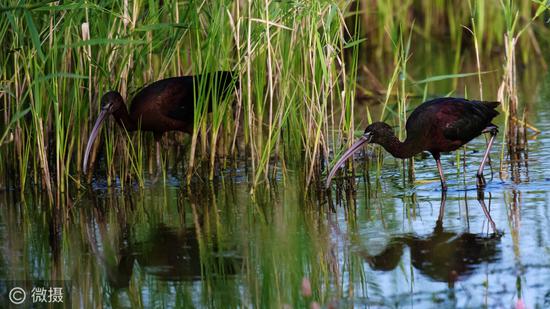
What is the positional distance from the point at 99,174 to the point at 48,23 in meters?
1.48

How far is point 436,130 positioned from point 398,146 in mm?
309

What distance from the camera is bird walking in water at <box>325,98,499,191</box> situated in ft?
24.3

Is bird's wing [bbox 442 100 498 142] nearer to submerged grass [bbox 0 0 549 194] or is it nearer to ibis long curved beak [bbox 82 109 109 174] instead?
submerged grass [bbox 0 0 549 194]

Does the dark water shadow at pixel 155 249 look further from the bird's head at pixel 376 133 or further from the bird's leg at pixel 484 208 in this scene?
the bird's leg at pixel 484 208

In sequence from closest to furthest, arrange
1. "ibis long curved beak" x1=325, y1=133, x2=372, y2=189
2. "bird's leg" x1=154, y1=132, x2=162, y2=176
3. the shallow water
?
the shallow water < "ibis long curved beak" x1=325, y1=133, x2=372, y2=189 < "bird's leg" x1=154, y1=132, x2=162, y2=176

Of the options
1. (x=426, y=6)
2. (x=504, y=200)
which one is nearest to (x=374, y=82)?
(x=426, y=6)

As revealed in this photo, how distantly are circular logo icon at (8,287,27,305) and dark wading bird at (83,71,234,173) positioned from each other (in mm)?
2269

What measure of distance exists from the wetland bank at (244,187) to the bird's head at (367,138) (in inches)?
6.9

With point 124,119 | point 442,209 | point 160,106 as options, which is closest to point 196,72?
point 160,106

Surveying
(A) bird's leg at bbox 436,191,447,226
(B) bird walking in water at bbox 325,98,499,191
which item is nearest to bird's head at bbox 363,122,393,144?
(B) bird walking in water at bbox 325,98,499,191

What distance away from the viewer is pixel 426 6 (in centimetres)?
1388

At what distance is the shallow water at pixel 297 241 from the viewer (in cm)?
536

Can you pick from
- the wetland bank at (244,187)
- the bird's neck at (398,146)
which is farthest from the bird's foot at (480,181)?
the bird's neck at (398,146)

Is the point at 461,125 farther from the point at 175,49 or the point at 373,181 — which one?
the point at 175,49
